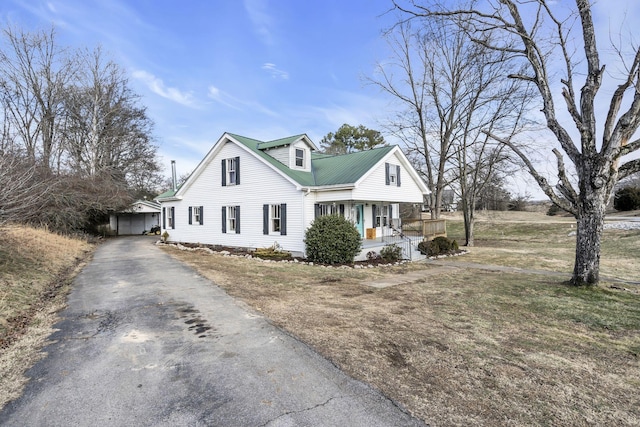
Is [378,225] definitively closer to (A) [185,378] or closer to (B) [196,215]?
(B) [196,215]

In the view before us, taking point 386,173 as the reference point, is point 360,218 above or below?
below

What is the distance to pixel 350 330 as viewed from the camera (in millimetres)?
5391

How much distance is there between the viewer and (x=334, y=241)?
43.6 ft

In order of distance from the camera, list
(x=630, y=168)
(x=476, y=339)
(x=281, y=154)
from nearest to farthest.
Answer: (x=476, y=339) → (x=630, y=168) → (x=281, y=154)

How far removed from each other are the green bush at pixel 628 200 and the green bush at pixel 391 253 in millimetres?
35731

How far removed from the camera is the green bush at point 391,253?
48.3 ft

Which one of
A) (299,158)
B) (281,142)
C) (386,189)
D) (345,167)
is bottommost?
(386,189)

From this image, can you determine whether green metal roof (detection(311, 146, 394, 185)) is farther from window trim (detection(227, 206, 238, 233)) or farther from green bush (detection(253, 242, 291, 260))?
window trim (detection(227, 206, 238, 233))

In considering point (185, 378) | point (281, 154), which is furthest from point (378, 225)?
point (185, 378)

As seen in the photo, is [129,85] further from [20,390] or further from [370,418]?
[370,418]

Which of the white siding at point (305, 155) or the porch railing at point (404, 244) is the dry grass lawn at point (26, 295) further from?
the porch railing at point (404, 244)

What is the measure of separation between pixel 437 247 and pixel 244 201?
10419mm

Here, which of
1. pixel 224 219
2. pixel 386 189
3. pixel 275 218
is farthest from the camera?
pixel 224 219

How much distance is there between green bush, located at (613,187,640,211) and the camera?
36.2 meters
